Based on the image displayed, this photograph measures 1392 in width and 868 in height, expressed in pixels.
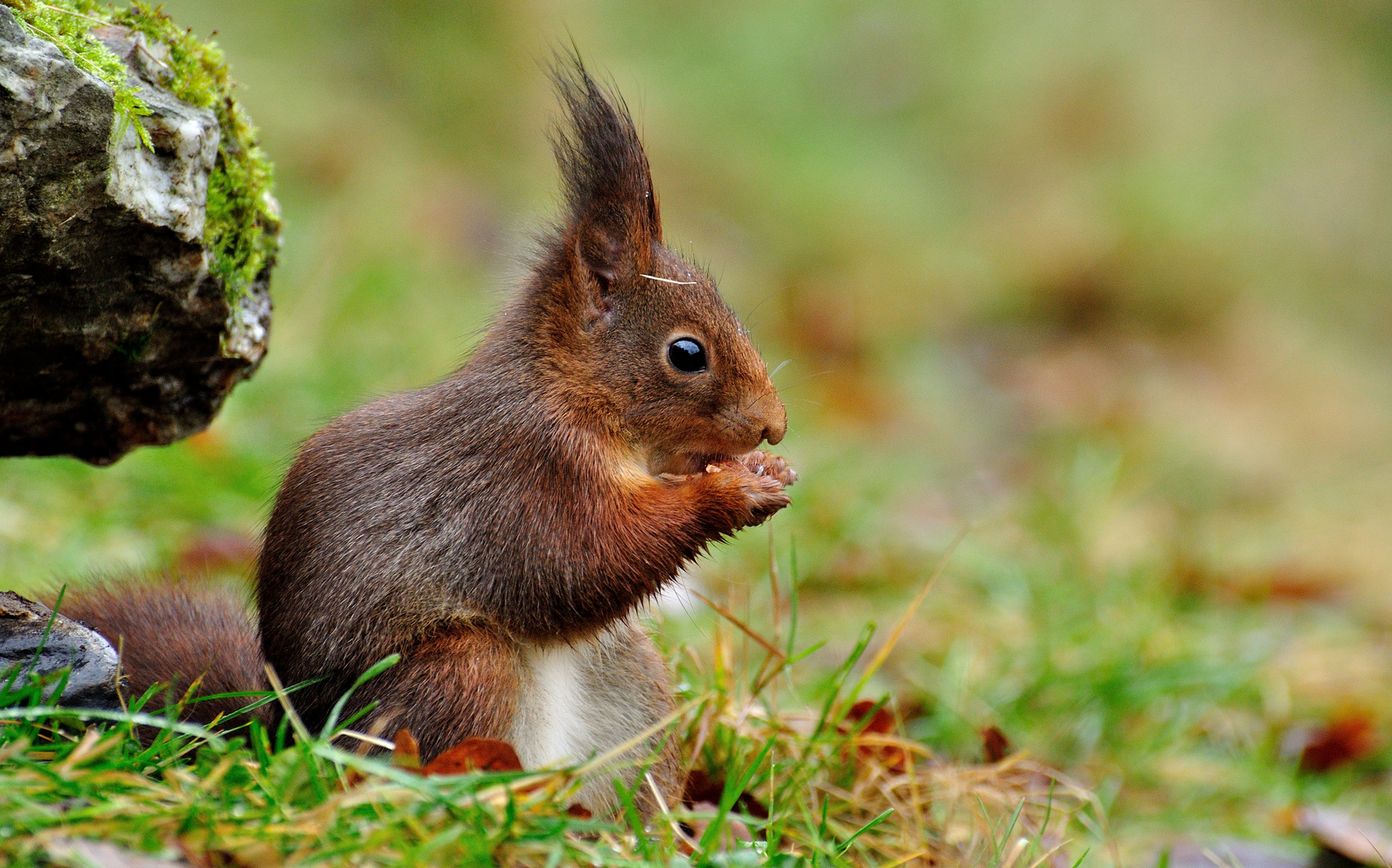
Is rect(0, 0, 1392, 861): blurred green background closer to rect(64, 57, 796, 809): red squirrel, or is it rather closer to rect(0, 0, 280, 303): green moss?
rect(64, 57, 796, 809): red squirrel

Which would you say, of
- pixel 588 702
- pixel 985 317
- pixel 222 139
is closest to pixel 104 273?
pixel 222 139

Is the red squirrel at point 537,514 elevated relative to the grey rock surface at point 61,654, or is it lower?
elevated

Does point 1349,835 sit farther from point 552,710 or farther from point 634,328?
point 634,328

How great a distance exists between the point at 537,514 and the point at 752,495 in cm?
42

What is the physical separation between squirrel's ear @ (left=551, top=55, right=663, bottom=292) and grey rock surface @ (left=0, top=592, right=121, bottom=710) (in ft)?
3.89

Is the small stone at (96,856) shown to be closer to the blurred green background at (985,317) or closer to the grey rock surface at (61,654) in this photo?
the grey rock surface at (61,654)

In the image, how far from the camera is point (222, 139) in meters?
2.45

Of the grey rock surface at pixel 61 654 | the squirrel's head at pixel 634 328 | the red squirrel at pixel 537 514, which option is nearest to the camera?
the grey rock surface at pixel 61 654

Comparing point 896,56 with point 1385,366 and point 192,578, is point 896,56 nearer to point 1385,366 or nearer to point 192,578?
point 1385,366

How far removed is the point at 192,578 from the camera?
282 cm

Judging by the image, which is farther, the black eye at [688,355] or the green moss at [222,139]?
the black eye at [688,355]

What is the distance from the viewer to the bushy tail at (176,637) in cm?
239

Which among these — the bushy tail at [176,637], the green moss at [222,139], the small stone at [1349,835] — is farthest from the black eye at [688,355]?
the small stone at [1349,835]

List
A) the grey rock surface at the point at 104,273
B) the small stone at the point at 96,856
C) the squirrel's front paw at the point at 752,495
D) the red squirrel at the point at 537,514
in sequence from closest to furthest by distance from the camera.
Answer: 1. the small stone at the point at 96,856
2. the grey rock surface at the point at 104,273
3. the red squirrel at the point at 537,514
4. the squirrel's front paw at the point at 752,495
